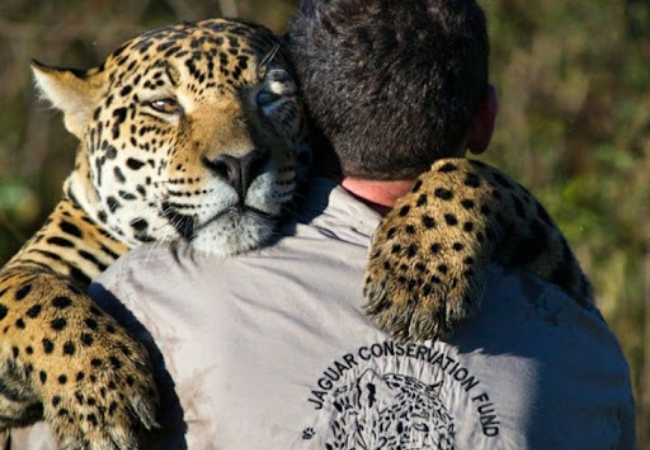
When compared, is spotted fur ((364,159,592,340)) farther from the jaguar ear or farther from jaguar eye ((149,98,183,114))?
the jaguar ear

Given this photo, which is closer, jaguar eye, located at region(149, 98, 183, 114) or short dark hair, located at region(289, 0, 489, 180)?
short dark hair, located at region(289, 0, 489, 180)

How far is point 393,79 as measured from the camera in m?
4.20

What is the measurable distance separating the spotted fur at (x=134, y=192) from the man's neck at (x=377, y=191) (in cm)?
27

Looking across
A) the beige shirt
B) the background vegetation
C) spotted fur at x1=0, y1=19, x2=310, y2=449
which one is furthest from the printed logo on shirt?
the background vegetation

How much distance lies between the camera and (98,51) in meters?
13.0

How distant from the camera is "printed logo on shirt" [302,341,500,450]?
12.0 ft

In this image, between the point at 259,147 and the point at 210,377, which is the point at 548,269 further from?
the point at 210,377

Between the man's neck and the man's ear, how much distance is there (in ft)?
1.12

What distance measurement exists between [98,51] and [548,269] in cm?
896

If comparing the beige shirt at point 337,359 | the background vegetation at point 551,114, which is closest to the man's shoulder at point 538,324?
the beige shirt at point 337,359

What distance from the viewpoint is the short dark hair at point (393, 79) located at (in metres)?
4.22

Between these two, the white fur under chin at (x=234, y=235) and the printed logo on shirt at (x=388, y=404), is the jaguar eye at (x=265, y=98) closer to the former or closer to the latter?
the white fur under chin at (x=234, y=235)

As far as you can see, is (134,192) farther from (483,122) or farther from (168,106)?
(483,122)

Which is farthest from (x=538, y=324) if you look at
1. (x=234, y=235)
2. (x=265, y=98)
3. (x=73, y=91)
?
(x=73, y=91)
